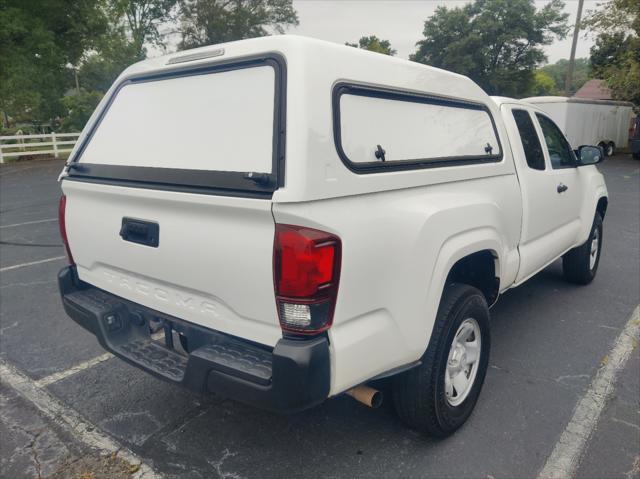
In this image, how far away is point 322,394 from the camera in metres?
1.95

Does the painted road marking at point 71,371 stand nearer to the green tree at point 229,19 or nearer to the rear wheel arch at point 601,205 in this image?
the rear wheel arch at point 601,205

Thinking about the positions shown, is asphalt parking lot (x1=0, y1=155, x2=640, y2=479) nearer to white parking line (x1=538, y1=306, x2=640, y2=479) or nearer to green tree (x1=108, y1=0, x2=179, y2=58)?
white parking line (x1=538, y1=306, x2=640, y2=479)

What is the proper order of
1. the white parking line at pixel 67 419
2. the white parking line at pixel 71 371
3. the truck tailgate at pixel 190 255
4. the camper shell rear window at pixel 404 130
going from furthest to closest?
the white parking line at pixel 71 371 < the white parking line at pixel 67 419 < the camper shell rear window at pixel 404 130 < the truck tailgate at pixel 190 255

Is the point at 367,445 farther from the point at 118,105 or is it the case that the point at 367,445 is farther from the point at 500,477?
the point at 118,105

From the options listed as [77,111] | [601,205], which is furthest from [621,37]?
[77,111]

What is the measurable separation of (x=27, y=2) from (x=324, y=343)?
23.4 meters

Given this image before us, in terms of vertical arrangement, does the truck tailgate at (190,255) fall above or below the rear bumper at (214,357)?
above

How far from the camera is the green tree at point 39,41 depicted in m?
18.8

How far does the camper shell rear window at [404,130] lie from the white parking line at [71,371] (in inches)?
103

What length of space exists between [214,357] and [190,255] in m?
0.46

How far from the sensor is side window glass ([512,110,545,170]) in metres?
3.68

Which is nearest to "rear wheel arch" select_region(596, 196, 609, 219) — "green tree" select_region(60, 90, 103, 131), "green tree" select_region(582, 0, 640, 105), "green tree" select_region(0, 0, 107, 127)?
"green tree" select_region(582, 0, 640, 105)

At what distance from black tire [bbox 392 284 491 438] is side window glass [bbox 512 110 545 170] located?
1525 millimetres

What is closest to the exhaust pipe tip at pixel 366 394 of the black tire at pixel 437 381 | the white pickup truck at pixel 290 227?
the white pickup truck at pixel 290 227
